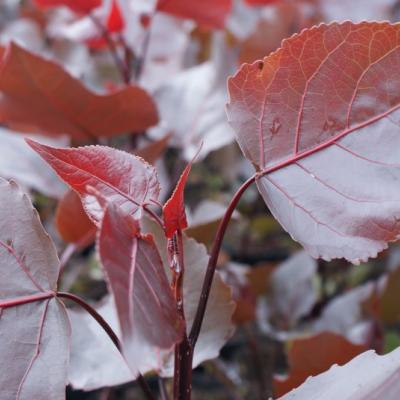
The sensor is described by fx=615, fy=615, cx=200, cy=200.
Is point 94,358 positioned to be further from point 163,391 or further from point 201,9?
point 201,9

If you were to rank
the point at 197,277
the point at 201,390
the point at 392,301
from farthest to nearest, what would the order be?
the point at 201,390 → the point at 392,301 → the point at 197,277

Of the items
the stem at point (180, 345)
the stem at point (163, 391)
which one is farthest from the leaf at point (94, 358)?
the stem at point (180, 345)

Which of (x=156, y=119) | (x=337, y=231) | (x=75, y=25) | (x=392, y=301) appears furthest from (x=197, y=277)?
(x=75, y=25)

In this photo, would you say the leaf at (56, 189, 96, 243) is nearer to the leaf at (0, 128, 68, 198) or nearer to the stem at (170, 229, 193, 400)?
the leaf at (0, 128, 68, 198)

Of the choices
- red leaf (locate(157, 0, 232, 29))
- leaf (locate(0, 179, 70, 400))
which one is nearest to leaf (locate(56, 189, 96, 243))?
leaf (locate(0, 179, 70, 400))

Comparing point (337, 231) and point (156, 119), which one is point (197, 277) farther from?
point (156, 119)

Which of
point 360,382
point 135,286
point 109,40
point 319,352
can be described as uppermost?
point 109,40

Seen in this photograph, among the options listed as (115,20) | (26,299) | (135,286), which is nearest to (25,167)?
(115,20)
